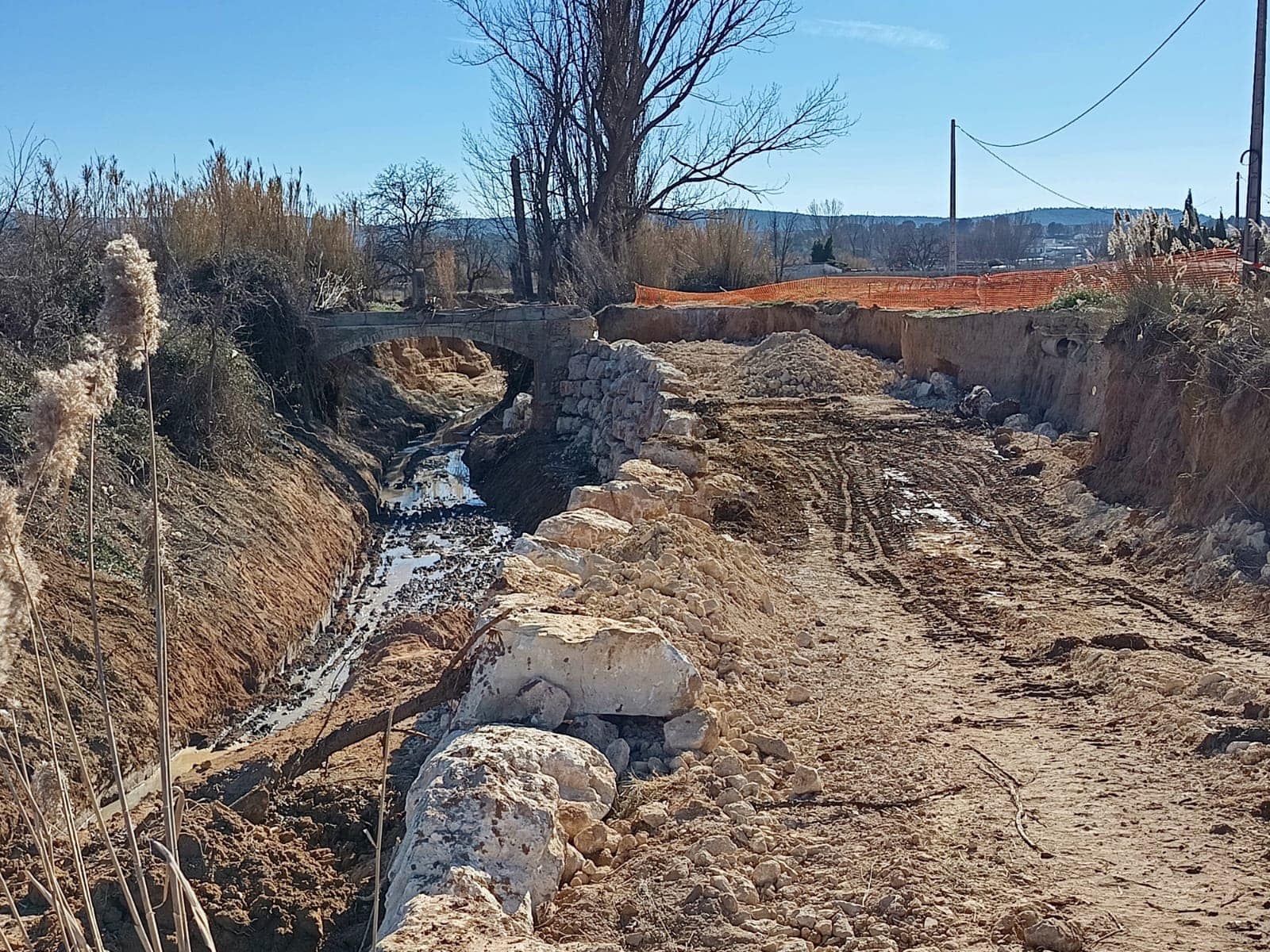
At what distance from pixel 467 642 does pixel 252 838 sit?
4.79 feet

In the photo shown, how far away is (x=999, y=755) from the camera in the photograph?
5.50 m

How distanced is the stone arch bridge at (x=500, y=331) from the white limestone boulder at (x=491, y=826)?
57.7ft

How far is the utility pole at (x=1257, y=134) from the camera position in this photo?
11648mm

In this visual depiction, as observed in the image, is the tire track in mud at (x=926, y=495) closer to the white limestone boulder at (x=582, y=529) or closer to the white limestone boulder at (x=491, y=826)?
the white limestone boulder at (x=582, y=529)

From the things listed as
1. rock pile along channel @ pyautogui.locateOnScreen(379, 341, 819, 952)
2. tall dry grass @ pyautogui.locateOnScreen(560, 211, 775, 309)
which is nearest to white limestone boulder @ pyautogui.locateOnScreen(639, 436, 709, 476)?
rock pile along channel @ pyautogui.locateOnScreen(379, 341, 819, 952)

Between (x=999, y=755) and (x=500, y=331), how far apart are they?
17.8 meters

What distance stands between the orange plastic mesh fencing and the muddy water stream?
24.2ft

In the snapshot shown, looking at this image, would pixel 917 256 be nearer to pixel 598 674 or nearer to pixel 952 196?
pixel 952 196

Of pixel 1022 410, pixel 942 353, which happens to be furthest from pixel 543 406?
pixel 1022 410

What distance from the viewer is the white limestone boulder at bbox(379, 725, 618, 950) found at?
3922 millimetres

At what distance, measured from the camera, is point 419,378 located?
106 ft

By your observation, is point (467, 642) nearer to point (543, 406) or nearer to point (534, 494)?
point (534, 494)

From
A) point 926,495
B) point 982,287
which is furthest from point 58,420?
point 982,287

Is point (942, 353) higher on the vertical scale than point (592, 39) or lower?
lower
